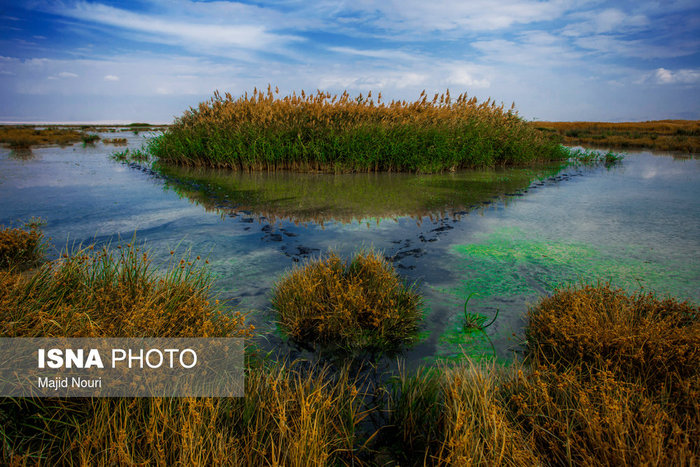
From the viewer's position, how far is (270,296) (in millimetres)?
4125

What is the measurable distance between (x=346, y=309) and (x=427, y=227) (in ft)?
12.6

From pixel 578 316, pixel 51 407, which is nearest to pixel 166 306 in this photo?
pixel 51 407

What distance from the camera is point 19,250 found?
4.63m

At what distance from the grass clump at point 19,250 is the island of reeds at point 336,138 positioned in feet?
30.1

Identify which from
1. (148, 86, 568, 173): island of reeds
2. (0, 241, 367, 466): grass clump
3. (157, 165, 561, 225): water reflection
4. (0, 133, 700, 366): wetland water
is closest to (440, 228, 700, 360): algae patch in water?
(0, 133, 700, 366): wetland water

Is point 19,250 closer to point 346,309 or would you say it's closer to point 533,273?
point 346,309

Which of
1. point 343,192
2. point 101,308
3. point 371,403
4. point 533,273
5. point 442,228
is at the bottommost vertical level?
point 371,403

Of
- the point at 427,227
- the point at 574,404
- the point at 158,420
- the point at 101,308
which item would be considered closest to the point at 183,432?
the point at 158,420

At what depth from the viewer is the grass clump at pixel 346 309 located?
3357 mm

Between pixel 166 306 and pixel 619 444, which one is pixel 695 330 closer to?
pixel 619 444

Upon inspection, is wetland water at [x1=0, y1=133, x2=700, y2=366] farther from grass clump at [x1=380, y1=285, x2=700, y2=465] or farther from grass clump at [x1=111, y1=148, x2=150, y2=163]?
grass clump at [x1=111, y1=148, x2=150, y2=163]

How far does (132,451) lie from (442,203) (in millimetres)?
7930

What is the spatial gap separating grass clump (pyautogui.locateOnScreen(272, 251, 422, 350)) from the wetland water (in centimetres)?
21

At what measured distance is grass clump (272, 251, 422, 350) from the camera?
11.0ft
